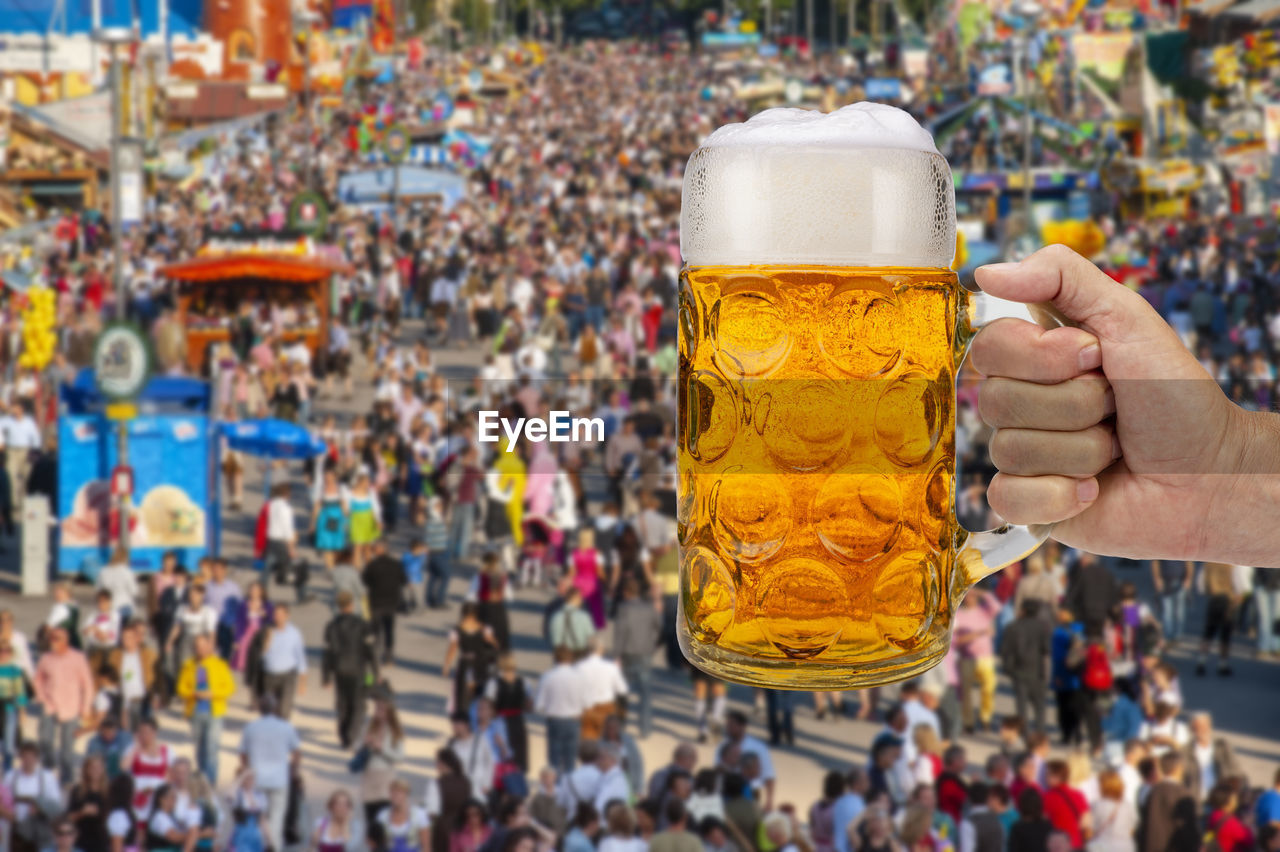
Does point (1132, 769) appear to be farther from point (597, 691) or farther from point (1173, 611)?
point (1173, 611)

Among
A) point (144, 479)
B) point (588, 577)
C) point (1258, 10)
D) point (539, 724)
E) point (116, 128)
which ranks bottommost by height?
point (539, 724)

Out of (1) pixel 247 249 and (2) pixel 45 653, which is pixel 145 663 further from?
(1) pixel 247 249

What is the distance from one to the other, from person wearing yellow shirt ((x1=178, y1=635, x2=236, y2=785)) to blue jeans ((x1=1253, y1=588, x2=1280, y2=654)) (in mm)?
7140

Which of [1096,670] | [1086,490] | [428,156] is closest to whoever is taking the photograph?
[1086,490]

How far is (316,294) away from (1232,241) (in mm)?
14798

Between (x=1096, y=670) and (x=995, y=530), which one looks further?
(x=1096, y=670)

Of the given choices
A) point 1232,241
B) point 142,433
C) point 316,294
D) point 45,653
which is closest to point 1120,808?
point 45,653

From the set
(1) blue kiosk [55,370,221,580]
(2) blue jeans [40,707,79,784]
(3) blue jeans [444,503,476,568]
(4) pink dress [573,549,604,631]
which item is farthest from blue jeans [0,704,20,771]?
(3) blue jeans [444,503,476,568]

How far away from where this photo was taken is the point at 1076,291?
158cm

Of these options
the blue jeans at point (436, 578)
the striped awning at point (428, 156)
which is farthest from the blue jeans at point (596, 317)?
the striped awning at point (428, 156)

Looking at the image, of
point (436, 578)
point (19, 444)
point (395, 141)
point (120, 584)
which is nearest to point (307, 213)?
point (395, 141)

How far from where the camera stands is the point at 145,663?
11445mm

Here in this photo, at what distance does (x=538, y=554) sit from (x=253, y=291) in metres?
9.90

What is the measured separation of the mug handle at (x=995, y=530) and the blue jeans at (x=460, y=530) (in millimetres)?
13027
